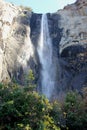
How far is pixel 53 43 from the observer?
3347cm

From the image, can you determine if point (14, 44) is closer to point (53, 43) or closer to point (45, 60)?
point (45, 60)

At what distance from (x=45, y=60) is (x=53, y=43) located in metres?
2.75

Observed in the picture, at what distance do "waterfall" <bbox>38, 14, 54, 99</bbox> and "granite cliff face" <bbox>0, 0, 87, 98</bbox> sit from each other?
1.40 ft

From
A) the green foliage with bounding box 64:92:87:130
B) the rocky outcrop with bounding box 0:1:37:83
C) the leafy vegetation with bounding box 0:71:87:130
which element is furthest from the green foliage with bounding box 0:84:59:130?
the rocky outcrop with bounding box 0:1:37:83

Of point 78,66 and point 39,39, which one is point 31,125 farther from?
point 39,39

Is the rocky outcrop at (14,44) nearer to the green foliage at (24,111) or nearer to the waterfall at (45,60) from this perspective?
the waterfall at (45,60)

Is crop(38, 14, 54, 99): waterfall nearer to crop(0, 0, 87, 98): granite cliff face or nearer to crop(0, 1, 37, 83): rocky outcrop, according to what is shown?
crop(0, 0, 87, 98): granite cliff face

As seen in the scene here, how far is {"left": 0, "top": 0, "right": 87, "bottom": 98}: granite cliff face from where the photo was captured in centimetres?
2823

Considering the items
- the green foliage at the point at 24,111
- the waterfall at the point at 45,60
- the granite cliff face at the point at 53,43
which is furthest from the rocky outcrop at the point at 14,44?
the green foliage at the point at 24,111

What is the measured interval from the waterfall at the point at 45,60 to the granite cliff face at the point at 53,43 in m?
0.43

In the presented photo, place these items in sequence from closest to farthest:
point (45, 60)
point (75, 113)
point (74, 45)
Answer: point (75, 113) < point (45, 60) < point (74, 45)

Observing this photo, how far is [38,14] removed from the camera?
35.8m

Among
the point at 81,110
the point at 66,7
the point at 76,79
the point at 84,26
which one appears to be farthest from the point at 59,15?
the point at 81,110

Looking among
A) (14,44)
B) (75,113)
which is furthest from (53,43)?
(75,113)
